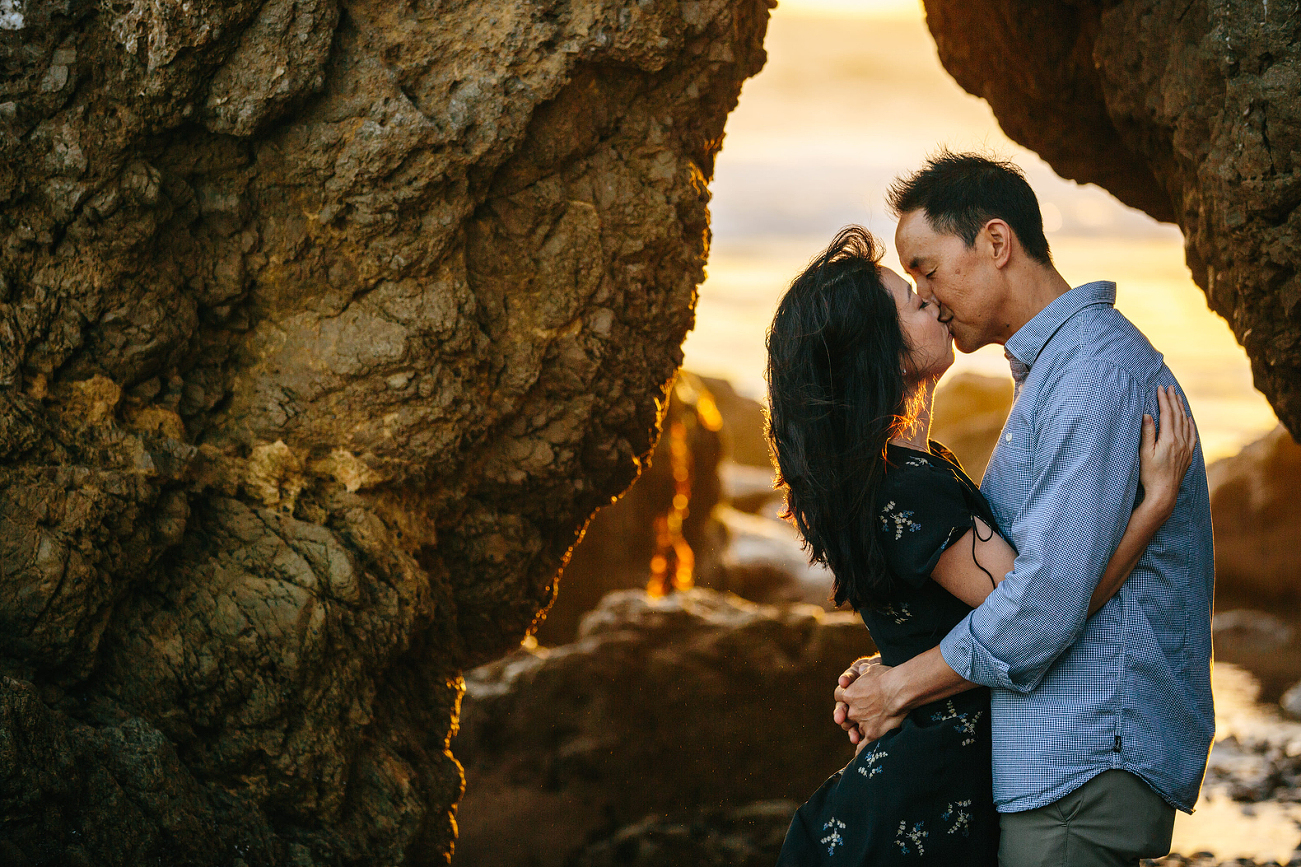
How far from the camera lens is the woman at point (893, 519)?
260cm

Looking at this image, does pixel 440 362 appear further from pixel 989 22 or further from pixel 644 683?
pixel 644 683

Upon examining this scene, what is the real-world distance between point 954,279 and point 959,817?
1.46m

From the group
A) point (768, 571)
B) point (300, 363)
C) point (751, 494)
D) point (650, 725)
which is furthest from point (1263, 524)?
point (300, 363)

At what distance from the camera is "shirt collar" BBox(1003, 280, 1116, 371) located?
2.84m

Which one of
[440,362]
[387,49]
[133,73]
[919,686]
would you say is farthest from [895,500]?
[133,73]

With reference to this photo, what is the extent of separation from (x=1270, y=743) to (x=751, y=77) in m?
7.80

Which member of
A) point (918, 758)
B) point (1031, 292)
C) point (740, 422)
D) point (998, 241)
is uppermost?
point (740, 422)

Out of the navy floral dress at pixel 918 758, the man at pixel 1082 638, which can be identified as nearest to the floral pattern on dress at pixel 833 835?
the navy floral dress at pixel 918 758

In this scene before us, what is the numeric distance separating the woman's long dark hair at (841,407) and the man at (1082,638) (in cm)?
32

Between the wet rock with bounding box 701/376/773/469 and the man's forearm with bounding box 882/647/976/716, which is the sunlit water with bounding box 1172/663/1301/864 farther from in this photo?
the wet rock with bounding box 701/376/773/469

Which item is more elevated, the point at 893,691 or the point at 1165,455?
the point at 1165,455

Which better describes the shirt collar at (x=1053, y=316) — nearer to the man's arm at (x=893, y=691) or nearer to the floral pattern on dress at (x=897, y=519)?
the floral pattern on dress at (x=897, y=519)

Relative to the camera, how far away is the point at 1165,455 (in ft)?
8.39

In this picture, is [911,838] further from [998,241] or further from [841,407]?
[998,241]
